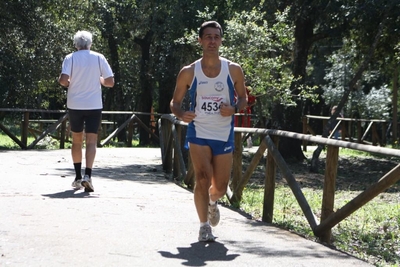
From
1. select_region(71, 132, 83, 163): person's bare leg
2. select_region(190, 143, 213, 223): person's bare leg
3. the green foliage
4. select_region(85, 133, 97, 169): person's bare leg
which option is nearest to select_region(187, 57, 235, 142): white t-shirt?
select_region(190, 143, 213, 223): person's bare leg

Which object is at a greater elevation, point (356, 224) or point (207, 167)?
point (207, 167)

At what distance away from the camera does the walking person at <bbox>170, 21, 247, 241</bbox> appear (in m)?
7.54

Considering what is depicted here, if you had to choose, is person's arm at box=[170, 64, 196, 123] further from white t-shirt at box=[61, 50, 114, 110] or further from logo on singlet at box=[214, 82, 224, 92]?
white t-shirt at box=[61, 50, 114, 110]

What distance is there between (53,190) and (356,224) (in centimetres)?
380

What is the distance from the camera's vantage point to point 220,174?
307 inches

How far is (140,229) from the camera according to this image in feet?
27.1

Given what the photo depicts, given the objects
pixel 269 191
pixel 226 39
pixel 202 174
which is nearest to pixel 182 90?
pixel 202 174

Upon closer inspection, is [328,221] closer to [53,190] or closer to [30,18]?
[53,190]

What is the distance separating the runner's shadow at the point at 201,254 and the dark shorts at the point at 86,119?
3.71 metres

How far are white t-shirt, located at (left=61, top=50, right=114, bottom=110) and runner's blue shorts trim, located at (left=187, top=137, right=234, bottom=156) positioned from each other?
3.43m

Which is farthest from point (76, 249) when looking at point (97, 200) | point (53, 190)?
point (53, 190)

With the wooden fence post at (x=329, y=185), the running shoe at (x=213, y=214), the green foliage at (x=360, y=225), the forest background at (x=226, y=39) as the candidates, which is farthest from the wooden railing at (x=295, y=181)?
the forest background at (x=226, y=39)

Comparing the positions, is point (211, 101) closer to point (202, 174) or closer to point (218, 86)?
point (218, 86)

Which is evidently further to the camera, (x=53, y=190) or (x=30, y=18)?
(x=30, y=18)
